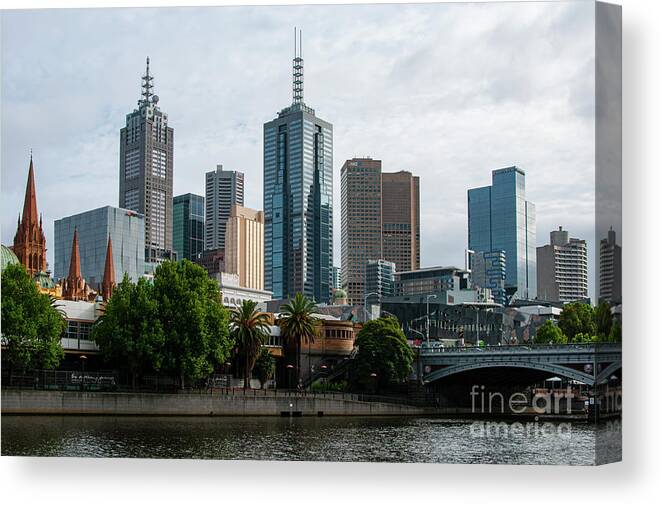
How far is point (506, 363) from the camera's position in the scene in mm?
49906

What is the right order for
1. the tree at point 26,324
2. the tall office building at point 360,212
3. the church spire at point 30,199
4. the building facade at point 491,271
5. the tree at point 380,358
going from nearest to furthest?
1. the church spire at point 30,199
2. the tall office building at point 360,212
3. the tree at point 26,324
4. the tree at point 380,358
5. the building facade at point 491,271

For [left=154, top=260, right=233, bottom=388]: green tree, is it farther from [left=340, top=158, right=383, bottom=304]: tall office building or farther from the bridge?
the bridge

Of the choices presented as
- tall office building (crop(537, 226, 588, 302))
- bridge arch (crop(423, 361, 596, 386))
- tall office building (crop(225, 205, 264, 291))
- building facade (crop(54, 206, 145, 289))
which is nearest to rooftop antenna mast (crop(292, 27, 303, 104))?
tall office building (crop(537, 226, 588, 302))

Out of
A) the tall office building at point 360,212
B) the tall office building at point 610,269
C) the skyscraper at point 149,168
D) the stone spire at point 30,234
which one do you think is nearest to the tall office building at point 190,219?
the skyscraper at point 149,168

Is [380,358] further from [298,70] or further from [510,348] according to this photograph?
[298,70]

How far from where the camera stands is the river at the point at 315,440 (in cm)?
2831

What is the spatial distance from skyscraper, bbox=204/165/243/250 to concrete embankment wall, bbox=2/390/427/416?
936cm

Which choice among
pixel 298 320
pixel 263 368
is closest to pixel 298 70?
pixel 263 368

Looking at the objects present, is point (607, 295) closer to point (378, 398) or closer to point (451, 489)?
point (451, 489)

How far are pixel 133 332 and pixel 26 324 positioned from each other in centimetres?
579

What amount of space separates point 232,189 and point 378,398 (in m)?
14.5

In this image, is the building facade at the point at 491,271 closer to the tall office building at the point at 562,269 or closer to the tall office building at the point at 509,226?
the tall office building at the point at 509,226

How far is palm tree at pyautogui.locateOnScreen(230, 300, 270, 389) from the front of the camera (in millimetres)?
59750

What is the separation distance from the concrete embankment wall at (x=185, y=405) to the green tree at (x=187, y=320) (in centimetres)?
173
